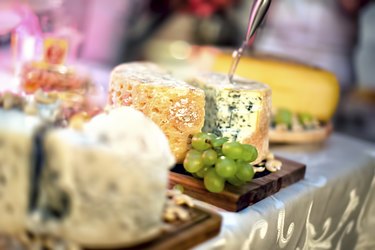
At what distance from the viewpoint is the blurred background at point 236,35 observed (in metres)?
3.02

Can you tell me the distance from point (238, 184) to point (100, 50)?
2090 mm

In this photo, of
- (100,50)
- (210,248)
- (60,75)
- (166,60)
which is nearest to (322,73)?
(60,75)

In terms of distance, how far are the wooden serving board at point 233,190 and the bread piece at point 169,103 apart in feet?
0.24

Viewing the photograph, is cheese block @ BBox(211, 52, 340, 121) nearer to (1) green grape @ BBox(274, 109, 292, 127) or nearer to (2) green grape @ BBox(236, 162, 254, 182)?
(1) green grape @ BBox(274, 109, 292, 127)

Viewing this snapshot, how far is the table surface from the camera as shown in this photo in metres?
1.08

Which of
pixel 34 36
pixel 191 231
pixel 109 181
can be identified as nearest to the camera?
pixel 109 181

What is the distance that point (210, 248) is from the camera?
Answer: 0.93 metres

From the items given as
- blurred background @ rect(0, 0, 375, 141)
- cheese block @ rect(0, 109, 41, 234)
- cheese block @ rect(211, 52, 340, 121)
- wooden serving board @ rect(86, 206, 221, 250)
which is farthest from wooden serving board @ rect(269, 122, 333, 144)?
blurred background @ rect(0, 0, 375, 141)

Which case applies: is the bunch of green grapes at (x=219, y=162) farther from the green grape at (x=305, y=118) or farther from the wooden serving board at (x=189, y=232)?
the green grape at (x=305, y=118)

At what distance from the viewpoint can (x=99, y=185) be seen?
763 millimetres

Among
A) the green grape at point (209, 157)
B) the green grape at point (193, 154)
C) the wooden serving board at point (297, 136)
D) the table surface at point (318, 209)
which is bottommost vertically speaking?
the table surface at point (318, 209)

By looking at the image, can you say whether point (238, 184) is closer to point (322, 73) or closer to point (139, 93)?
point (139, 93)

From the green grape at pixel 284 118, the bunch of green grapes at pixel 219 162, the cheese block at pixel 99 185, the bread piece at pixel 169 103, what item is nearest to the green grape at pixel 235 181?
the bunch of green grapes at pixel 219 162

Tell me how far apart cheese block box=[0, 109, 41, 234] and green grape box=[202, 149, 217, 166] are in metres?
0.39
